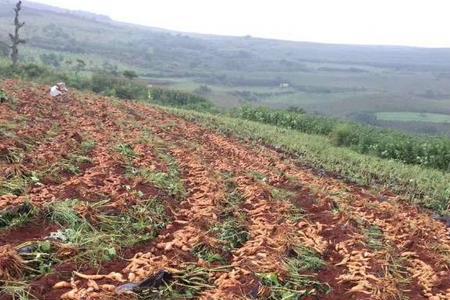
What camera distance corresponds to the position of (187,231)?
6.03 m

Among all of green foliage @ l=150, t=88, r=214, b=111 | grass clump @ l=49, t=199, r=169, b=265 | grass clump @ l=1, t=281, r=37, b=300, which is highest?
grass clump @ l=1, t=281, r=37, b=300

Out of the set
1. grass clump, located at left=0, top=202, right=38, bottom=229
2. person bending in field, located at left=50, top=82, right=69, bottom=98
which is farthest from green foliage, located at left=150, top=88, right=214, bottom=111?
grass clump, located at left=0, top=202, right=38, bottom=229

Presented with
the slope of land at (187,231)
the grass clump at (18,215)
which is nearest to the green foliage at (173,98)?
the slope of land at (187,231)

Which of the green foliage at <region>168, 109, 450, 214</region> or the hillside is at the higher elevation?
the green foliage at <region>168, 109, 450, 214</region>

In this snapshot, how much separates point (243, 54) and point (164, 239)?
112751mm

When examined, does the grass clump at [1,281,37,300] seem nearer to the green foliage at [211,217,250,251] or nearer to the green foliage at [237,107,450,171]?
the green foliage at [211,217,250,251]

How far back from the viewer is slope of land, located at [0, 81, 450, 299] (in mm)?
4844

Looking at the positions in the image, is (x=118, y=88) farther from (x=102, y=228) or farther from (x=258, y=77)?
(x=258, y=77)

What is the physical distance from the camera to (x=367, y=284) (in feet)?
16.9

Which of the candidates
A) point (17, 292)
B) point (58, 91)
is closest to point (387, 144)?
point (58, 91)

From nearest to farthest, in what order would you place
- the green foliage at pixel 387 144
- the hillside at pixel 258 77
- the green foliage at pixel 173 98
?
the green foliage at pixel 387 144
the green foliage at pixel 173 98
the hillside at pixel 258 77

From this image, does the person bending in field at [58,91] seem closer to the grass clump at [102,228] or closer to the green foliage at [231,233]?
the grass clump at [102,228]

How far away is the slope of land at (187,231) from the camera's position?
4844mm

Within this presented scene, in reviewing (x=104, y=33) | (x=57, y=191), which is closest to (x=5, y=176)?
(x=57, y=191)
